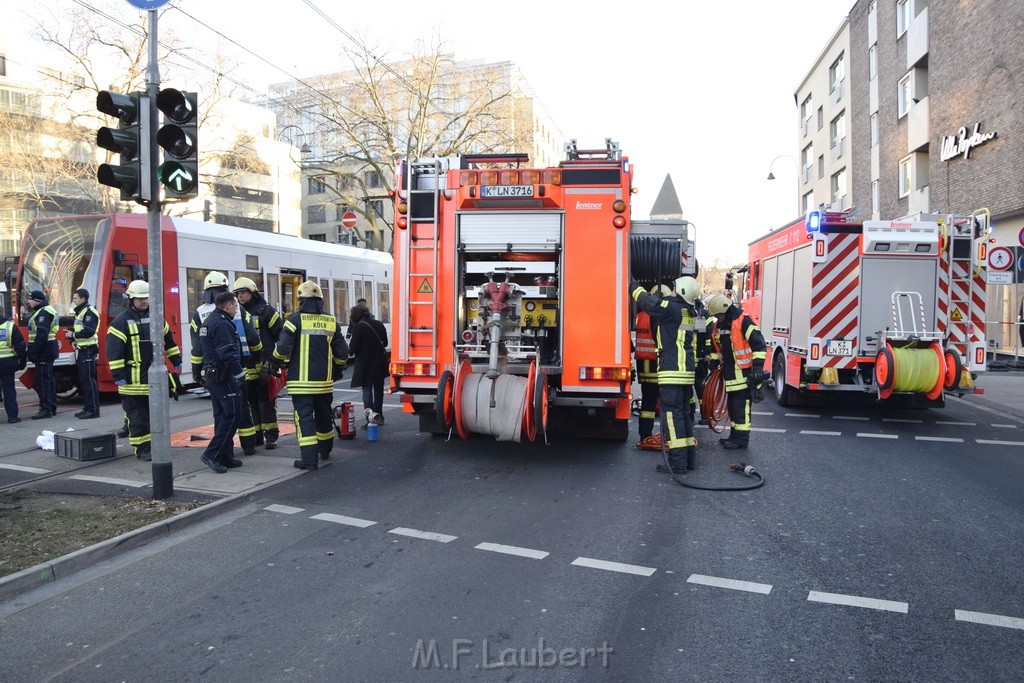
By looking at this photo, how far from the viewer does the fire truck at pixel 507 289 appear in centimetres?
748

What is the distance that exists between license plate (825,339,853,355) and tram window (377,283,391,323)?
11.7 metres

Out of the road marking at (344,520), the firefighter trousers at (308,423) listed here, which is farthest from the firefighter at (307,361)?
the road marking at (344,520)

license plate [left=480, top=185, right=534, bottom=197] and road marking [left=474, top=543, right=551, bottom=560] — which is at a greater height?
license plate [left=480, top=185, right=534, bottom=197]

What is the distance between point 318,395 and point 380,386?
2469 millimetres

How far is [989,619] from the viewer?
12.9 feet

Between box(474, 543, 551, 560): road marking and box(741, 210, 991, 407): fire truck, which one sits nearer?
box(474, 543, 551, 560): road marking

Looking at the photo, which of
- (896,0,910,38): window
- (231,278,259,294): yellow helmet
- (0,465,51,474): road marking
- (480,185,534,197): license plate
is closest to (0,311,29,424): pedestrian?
(0,465,51,474): road marking

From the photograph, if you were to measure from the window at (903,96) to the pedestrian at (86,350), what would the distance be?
2613 cm

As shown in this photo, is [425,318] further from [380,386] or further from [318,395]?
[380,386]

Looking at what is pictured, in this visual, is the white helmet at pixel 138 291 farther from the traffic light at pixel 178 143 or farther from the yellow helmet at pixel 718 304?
the yellow helmet at pixel 718 304

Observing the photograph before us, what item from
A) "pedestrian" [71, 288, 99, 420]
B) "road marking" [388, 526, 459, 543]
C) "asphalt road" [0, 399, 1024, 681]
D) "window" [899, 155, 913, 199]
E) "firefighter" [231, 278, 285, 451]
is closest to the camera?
"asphalt road" [0, 399, 1024, 681]

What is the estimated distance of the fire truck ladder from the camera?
25.7ft

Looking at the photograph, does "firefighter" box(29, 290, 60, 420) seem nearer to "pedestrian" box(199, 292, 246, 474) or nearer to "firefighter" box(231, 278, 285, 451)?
"firefighter" box(231, 278, 285, 451)

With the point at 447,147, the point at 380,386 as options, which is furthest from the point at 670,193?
the point at 380,386
